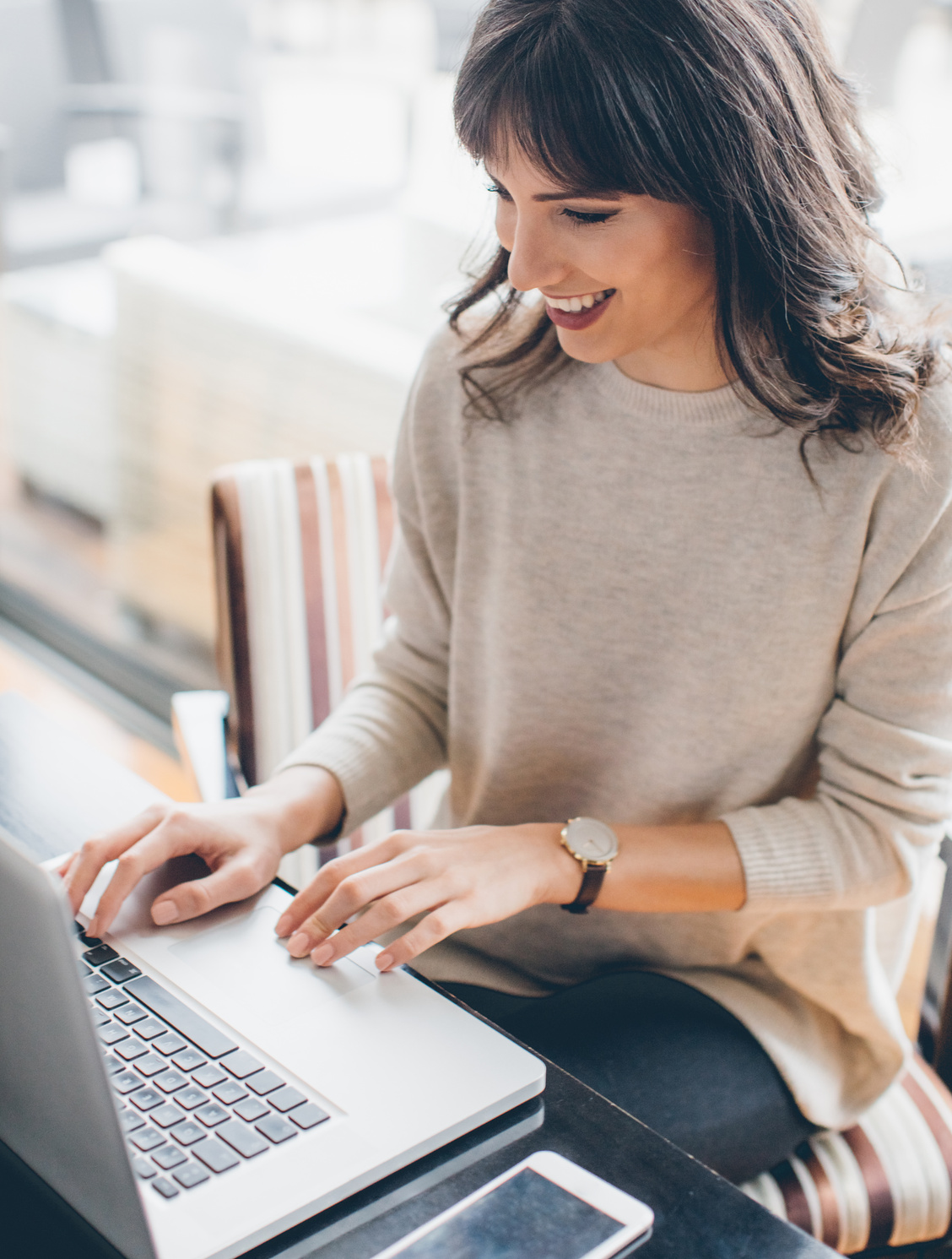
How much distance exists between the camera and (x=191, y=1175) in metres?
0.56

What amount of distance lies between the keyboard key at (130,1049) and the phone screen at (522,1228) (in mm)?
176

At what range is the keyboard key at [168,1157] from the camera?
56 cm

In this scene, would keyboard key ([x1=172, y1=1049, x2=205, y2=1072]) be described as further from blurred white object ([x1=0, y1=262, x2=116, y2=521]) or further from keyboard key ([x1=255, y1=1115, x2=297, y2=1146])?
blurred white object ([x1=0, y1=262, x2=116, y2=521])

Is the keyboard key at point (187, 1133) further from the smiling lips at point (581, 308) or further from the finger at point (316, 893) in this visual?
the smiling lips at point (581, 308)

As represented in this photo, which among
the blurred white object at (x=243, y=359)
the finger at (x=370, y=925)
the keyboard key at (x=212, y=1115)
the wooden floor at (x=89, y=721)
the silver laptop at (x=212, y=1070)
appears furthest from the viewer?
the wooden floor at (x=89, y=721)

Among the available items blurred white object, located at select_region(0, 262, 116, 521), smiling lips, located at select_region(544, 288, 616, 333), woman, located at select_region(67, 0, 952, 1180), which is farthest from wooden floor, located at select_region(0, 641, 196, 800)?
smiling lips, located at select_region(544, 288, 616, 333)

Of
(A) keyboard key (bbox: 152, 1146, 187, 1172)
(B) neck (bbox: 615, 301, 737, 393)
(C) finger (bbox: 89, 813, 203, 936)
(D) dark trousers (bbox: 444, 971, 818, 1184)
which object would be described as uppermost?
(B) neck (bbox: 615, 301, 737, 393)

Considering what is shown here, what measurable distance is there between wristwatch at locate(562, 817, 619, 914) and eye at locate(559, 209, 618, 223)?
1.29 feet

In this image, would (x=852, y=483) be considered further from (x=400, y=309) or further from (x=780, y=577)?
(x=400, y=309)

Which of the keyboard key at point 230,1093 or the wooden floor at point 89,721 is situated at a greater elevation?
the keyboard key at point 230,1093

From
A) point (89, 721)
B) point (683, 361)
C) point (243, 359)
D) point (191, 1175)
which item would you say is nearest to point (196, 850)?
point (191, 1175)

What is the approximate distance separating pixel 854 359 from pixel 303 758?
0.49 meters

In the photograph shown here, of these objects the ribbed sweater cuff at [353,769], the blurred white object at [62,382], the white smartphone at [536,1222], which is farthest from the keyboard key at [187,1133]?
the blurred white object at [62,382]

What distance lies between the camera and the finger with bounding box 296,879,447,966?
0.69 m
